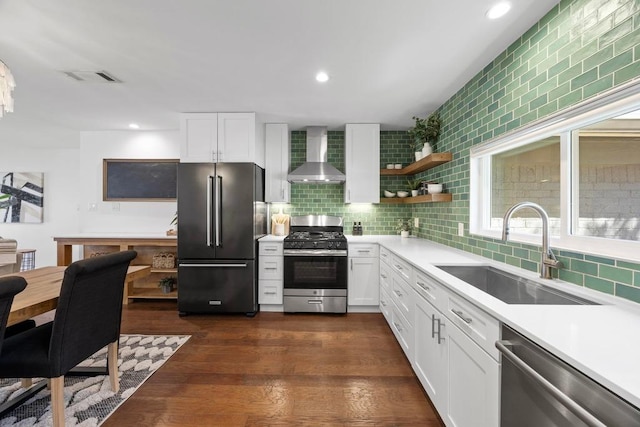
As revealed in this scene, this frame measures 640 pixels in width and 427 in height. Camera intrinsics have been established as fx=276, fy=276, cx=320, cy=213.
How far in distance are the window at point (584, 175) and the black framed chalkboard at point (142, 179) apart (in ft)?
13.6

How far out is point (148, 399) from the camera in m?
1.87

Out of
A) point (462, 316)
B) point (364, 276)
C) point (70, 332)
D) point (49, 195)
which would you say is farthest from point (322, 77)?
point (49, 195)

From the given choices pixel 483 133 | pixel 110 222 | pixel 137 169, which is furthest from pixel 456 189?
pixel 110 222

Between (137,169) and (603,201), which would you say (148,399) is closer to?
(603,201)

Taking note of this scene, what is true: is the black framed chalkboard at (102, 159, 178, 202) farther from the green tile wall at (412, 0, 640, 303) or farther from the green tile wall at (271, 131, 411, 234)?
the green tile wall at (412, 0, 640, 303)

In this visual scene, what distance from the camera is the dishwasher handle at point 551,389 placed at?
66 cm

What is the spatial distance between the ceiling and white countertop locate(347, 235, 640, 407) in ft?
5.28

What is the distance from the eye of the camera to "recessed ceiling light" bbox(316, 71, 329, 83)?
2.38m

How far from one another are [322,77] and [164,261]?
315 cm

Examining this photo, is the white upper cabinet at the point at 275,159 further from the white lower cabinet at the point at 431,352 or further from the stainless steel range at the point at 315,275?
the white lower cabinet at the point at 431,352

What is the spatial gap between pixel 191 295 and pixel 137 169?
2.24 meters

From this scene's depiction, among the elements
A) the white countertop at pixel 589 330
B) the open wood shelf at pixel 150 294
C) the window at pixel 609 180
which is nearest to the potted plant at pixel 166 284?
the open wood shelf at pixel 150 294

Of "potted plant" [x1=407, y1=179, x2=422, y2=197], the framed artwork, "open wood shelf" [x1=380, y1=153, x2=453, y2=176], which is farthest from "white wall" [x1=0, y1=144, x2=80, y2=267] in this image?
"potted plant" [x1=407, y1=179, x2=422, y2=197]

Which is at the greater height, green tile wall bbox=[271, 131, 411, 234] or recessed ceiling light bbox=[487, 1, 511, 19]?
recessed ceiling light bbox=[487, 1, 511, 19]
